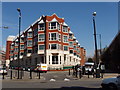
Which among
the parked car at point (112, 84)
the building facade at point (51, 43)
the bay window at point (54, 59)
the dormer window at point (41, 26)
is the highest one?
the dormer window at point (41, 26)

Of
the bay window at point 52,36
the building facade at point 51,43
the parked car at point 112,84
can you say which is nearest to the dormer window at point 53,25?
the building facade at point 51,43

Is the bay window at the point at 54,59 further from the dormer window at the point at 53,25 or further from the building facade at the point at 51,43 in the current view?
the dormer window at the point at 53,25

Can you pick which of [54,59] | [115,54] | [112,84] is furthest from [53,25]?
[112,84]

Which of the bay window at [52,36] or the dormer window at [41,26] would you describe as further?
the dormer window at [41,26]

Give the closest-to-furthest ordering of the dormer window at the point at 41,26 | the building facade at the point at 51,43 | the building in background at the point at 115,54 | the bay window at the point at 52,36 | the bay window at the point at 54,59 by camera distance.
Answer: the building in background at the point at 115,54 → the bay window at the point at 54,59 → the building facade at the point at 51,43 → the bay window at the point at 52,36 → the dormer window at the point at 41,26

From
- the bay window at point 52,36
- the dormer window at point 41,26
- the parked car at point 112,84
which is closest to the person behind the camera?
the parked car at point 112,84

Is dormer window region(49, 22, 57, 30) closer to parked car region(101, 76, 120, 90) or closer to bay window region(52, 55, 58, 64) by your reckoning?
bay window region(52, 55, 58, 64)

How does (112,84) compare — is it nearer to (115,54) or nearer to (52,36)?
(115,54)

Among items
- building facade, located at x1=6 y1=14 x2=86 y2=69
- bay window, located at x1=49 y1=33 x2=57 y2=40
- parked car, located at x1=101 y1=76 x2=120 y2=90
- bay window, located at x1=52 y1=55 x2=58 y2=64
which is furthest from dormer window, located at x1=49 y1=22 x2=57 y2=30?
parked car, located at x1=101 y1=76 x2=120 y2=90

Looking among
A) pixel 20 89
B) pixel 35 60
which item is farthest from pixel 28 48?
pixel 20 89

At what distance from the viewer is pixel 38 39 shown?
53.1 metres

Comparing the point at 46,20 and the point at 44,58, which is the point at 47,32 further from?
the point at 44,58

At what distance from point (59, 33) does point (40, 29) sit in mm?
5585

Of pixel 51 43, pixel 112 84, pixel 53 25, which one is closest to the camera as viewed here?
pixel 112 84
